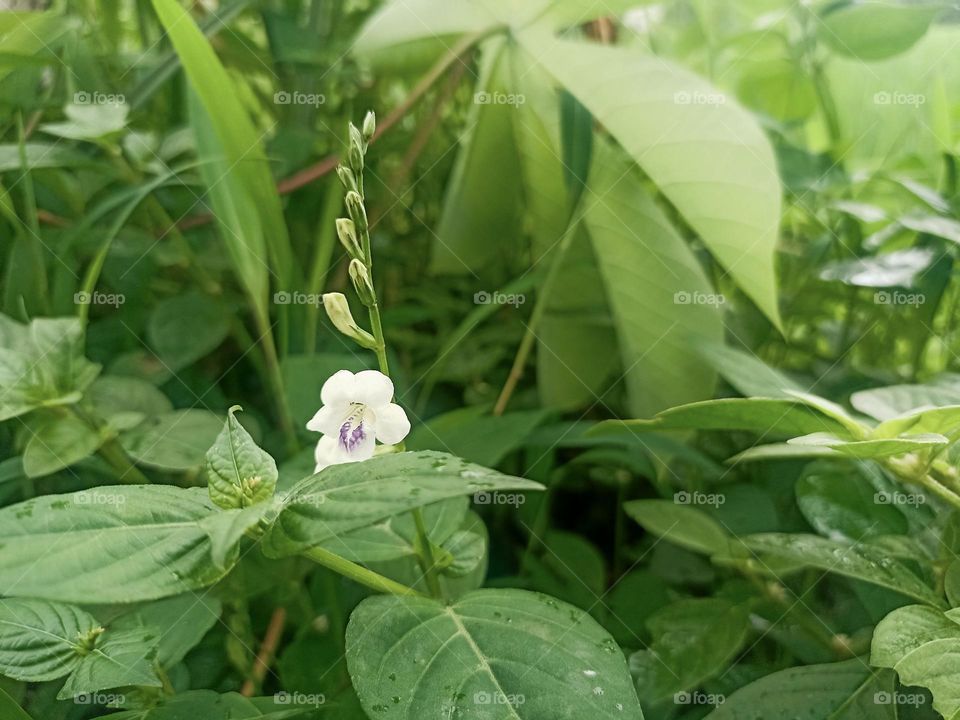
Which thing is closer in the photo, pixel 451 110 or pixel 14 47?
pixel 14 47

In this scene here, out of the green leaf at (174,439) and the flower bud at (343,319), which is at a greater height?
the flower bud at (343,319)

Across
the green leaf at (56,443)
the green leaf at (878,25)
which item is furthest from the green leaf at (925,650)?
the green leaf at (878,25)

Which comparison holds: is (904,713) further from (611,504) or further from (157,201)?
(157,201)

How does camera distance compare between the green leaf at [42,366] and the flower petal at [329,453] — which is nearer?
the flower petal at [329,453]

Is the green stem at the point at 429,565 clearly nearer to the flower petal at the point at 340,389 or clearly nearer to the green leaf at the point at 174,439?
the flower petal at the point at 340,389

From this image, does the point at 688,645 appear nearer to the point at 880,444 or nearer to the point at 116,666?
the point at 880,444

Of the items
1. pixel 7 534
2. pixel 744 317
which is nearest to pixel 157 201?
pixel 7 534

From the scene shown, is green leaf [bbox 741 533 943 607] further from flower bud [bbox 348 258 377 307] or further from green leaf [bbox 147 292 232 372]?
green leaf [bbox 147 292 232 372]

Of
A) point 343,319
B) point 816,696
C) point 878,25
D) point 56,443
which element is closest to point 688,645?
point 816,696
